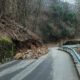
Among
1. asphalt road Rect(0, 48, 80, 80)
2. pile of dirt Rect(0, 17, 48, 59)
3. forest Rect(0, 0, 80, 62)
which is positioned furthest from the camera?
forest Rect(0, 0, 80, 62)

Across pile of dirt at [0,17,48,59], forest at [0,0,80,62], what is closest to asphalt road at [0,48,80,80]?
pile of dirt at [0,17,48,59]

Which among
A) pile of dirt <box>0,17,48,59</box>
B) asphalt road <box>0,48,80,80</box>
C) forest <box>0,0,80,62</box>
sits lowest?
asphalt road <box>0,48,80,80</box>

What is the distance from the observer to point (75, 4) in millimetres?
78188

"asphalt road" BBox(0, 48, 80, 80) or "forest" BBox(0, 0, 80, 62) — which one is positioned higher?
"forest" BBox(0, 0, 80, 62)

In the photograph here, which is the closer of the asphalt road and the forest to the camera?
the asphalt road

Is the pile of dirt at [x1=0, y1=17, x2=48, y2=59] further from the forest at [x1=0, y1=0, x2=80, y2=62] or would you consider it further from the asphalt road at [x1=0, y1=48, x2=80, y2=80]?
the forest at [x1=0, y1=0, x2=80, y2=62]

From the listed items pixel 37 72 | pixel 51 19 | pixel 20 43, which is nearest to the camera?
pixel 37 72

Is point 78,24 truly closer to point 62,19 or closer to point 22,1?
point 62,19

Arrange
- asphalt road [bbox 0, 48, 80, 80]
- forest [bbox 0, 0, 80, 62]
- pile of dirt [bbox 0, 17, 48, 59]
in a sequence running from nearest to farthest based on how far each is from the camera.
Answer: asphalt road [bbox 0, 48, 80, 80], pile of dirt [bbox 0, 17, 48, 59], forest [bbox 0, 0, 80, 62]

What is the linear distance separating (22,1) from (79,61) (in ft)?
87.7

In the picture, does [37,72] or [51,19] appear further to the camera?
[51,19]

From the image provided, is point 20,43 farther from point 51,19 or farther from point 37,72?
point 51,19

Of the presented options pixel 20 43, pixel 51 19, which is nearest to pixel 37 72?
pixel 20 43

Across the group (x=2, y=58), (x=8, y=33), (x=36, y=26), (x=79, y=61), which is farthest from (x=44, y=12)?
(x=79, y=61)
